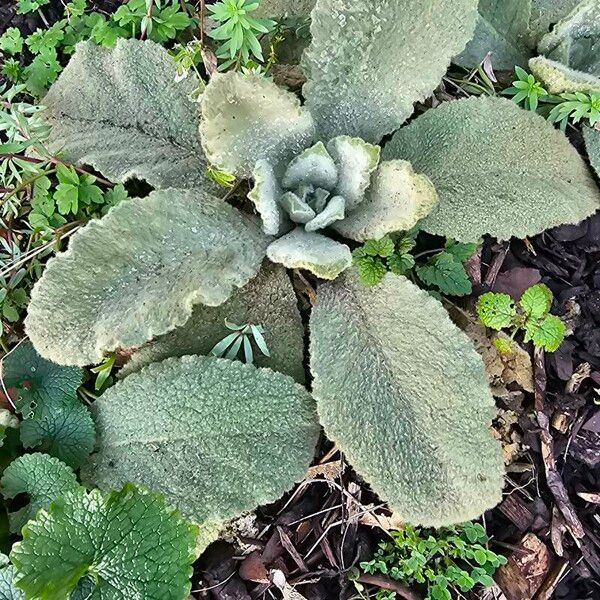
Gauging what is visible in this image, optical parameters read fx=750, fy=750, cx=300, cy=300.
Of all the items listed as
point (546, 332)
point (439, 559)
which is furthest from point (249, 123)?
point (439, 559)

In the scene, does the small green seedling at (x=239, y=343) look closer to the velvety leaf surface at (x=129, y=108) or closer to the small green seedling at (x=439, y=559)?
the velvety leaf surface at (x=129, y=108)

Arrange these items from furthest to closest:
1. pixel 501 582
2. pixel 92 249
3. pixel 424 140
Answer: pixel 424 140 → pixel 501 582 → pixel 92 249

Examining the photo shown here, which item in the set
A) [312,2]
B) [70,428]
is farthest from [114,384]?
[312,2]

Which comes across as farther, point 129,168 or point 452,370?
point 129,168

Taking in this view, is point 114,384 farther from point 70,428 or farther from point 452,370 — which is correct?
point 452,370

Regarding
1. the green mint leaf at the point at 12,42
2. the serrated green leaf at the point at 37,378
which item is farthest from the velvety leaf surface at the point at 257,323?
the green mint leaf at the point at 12,42

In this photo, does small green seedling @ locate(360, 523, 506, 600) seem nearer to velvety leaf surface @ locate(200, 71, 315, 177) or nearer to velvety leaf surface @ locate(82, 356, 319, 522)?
velvety leaf surface @ locate(82, 356, 319, 522)

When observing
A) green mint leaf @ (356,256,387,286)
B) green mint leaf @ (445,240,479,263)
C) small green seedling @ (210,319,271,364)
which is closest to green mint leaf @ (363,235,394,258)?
green mint leaf @ (356,256,387,286)
